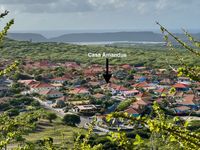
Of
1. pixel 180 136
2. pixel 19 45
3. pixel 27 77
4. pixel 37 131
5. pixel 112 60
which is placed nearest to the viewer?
pixel 180 136

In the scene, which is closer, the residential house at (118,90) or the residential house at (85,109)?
the residential house at (85,109)

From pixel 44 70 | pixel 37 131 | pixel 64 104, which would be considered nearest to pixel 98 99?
pixel 64 104

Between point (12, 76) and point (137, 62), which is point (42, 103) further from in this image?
point (137, 62)

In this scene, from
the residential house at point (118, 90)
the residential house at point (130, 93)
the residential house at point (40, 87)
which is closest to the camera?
the residential house at point (130, 93)

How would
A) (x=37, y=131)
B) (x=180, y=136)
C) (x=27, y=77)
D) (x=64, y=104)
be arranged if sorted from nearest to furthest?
1. (x=180, y=136)
2. (x=37, y=131)
3. (x=64, y=104)
4. (x=27, y=77)

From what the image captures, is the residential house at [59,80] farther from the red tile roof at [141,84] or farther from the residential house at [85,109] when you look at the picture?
the residential house at [85,109]

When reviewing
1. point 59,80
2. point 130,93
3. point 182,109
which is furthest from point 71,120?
point 59,80

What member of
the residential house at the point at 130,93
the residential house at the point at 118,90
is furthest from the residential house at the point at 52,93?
the residential house at the point at 130,93

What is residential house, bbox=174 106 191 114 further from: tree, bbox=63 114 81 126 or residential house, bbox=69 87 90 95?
residential house, bbox=69 87 90 95
